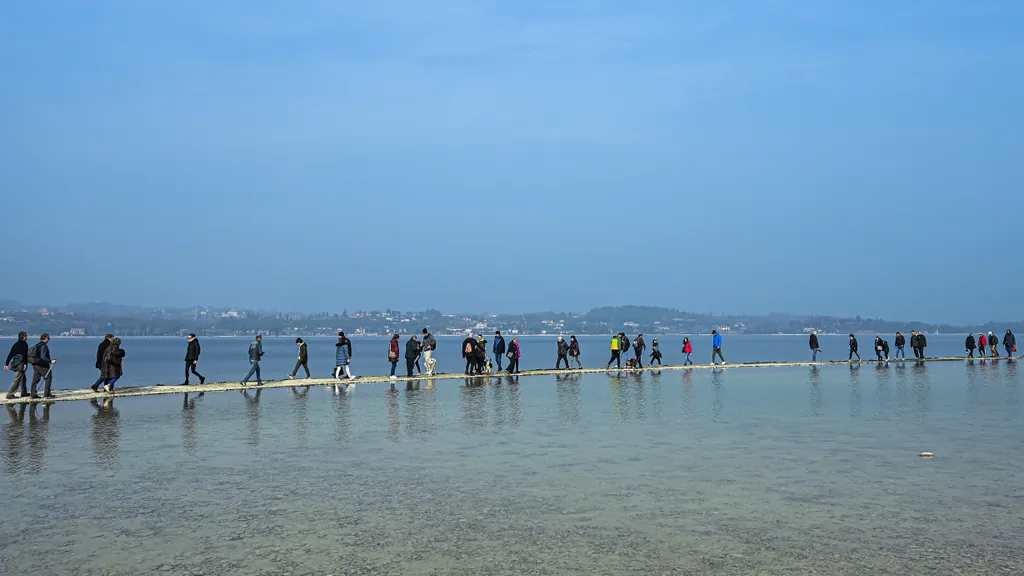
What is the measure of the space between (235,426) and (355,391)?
34.9 feet

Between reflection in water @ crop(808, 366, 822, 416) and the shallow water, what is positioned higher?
the shallow water

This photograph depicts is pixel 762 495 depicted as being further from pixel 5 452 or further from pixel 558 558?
pixel 5 452

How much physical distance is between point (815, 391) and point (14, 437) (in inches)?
936

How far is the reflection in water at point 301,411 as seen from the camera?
1680cm

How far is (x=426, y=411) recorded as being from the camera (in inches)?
856

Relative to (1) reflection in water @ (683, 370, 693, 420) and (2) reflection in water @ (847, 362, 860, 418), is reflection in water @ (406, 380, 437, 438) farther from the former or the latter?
(2) reflection in water @ (847, 362, 860, 418)

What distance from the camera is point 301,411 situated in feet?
71.6

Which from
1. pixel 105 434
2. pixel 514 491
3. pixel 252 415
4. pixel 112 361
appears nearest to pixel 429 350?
pixel 112 361

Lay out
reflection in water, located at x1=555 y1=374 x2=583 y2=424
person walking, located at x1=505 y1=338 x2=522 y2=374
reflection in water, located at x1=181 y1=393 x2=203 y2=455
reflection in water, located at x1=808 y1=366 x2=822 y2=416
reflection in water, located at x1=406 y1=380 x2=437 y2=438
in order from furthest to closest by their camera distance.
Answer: person walking, located at x1=505 y1=338 x2=522 y2=374
reflection in water, located at x1=808 y1=366 x2=822 y2=416
reflection in water, located at x1=555 y1=374 x2=583 y2=424
reflection in water, located at x1=406 y1=380 x2=437 y2=438
reflection in water, located at x1=181 y1=393 x2=203 y2=455

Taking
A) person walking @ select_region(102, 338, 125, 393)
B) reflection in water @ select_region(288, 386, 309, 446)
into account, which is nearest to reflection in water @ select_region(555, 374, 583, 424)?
reflection in water @ select_region(288, 386, 309, 446)

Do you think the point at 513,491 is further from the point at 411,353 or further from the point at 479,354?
the point at 479,354

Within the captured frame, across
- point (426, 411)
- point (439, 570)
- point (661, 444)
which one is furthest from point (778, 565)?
point (426, 411)

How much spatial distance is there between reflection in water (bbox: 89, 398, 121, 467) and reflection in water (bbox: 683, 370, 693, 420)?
41.3 ft

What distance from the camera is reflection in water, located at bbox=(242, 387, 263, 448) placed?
1623cm
